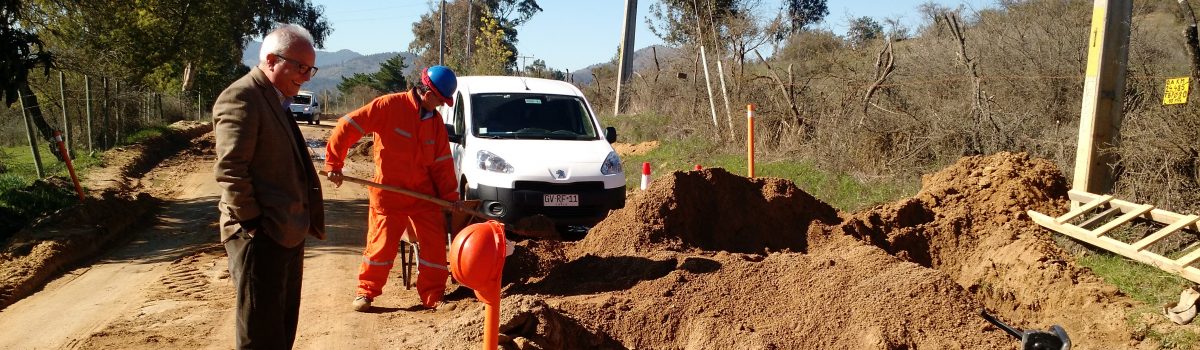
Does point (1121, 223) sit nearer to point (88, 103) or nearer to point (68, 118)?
point (68, 118)

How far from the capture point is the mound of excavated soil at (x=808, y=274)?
5.35 meters

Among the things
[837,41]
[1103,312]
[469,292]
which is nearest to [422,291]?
[469,292]

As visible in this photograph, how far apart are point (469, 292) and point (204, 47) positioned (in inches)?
966

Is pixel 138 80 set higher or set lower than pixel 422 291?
higher

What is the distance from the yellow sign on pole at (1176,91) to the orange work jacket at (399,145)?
5.66 meters

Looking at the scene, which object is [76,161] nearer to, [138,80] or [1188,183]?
[138,80]

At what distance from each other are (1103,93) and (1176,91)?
1.79 ft

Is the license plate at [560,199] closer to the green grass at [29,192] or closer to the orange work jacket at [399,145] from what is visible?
the orange work jacket at [399,145]

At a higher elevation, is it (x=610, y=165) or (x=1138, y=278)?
(x=610, y=165)

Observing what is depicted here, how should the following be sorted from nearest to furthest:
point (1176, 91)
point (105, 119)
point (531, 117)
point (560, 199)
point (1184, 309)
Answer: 1. point (1184, 309)
2. point (1176, 91)
3. point (560, 199)
4. point (531, 117)
5. point (105, 119)

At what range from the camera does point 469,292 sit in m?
Answer: 7.05

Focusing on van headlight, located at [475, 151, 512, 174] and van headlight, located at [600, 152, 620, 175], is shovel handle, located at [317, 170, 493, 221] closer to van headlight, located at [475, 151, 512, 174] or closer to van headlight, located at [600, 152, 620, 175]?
van headlight, located at [475, 151, 512, 174]

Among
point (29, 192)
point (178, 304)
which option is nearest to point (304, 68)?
point (178, 304)

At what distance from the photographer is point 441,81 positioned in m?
6.53
